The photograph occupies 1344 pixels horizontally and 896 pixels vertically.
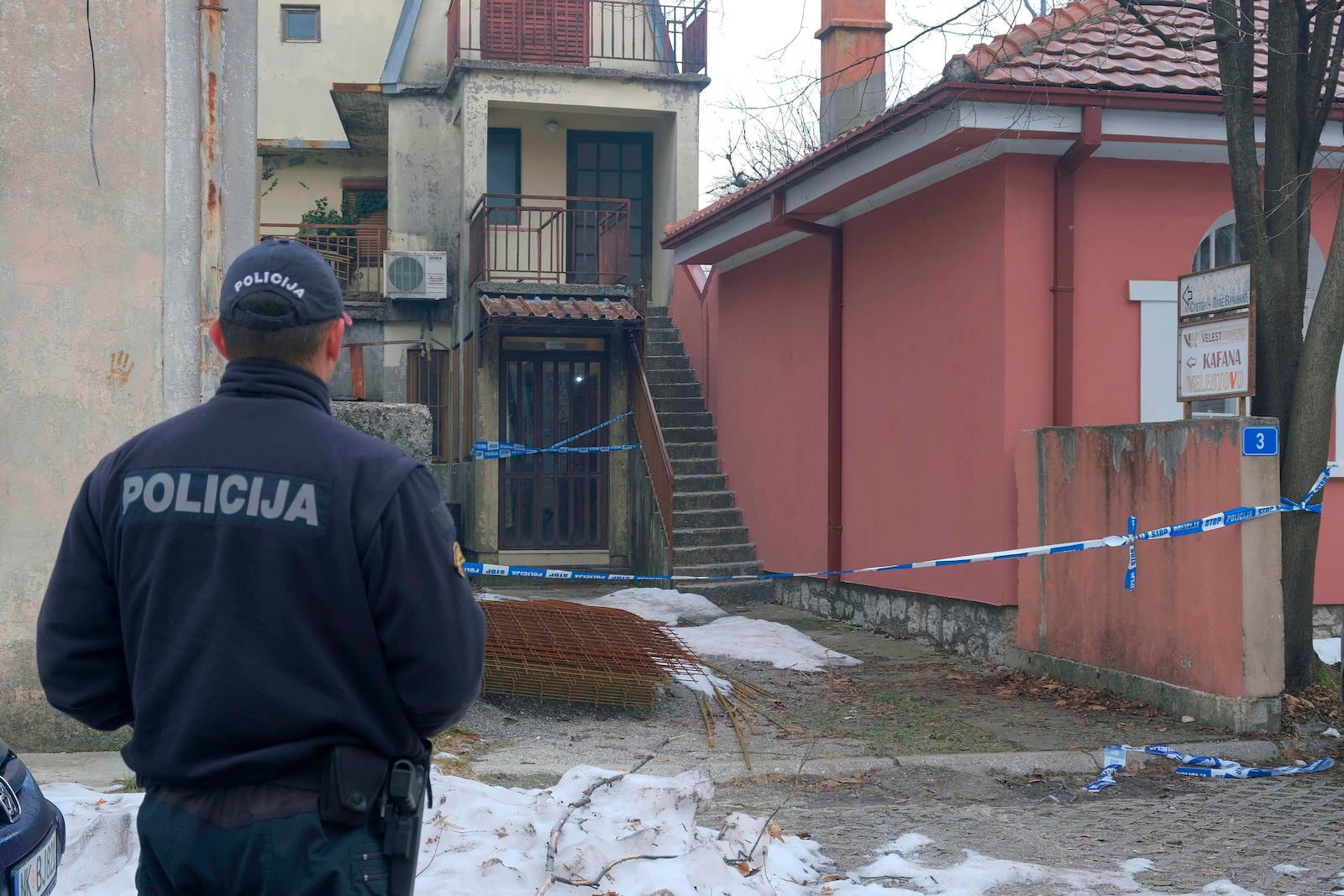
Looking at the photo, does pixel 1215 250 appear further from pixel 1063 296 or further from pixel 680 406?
pixel 680 406

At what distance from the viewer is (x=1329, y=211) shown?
32.5 feet

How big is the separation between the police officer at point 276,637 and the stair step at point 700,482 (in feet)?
40.5

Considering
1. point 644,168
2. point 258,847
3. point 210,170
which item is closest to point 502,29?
point 644,168

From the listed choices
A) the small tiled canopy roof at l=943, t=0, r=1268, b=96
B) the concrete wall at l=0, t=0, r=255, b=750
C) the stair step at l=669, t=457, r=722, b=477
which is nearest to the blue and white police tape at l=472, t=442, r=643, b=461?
the stair step at l=669, t=457, r=722, b=477

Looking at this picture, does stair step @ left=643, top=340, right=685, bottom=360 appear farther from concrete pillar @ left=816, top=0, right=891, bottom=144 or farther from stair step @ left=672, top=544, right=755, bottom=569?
concrete pillar @ left=816, top=0, right=891, bottom=144

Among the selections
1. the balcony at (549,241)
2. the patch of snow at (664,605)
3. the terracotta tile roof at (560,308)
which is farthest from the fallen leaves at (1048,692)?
the balcony at (549,241)

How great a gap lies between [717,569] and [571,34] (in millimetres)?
7492

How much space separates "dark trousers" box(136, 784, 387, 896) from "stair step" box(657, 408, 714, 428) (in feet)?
43.5

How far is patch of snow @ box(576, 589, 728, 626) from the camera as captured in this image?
11.3m

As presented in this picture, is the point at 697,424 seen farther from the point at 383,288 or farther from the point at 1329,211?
the point at 1329,211

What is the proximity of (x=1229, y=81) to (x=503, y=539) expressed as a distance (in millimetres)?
10289

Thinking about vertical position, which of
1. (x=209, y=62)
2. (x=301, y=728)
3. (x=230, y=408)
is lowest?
(x=301, y=728)

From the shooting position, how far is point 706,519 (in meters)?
14.0

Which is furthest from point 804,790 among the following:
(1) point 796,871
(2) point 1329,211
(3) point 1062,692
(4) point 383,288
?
(4) point 383,288
